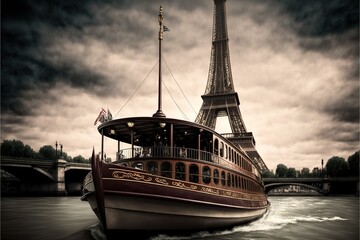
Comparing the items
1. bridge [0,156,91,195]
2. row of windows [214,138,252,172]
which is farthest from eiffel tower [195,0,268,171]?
row of windows [214,138,252,172]

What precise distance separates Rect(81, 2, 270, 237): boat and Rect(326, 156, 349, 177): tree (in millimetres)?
79052

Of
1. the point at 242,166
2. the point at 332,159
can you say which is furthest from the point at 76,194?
the point at 332,159

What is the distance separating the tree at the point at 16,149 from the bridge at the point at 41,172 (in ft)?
115

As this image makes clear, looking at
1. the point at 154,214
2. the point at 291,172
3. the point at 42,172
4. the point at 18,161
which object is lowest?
the point at 291,172

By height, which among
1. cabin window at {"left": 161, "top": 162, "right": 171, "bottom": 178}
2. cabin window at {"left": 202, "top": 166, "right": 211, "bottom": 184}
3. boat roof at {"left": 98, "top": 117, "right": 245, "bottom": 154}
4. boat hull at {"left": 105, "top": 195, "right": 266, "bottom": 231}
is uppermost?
boat roof at {"left": 98, "top": 117, "right": 245, "bottom": 154}

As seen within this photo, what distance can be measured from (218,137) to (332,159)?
3547 inches

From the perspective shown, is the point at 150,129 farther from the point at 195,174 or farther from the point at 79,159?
the point at 79,159

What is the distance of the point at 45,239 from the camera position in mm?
14227

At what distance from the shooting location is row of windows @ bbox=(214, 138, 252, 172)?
1616 centimetres

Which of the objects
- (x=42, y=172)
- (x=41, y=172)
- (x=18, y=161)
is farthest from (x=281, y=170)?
(x=18, y=161)

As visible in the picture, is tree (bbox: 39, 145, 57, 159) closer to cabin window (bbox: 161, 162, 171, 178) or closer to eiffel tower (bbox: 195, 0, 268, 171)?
eiffel tower (bbox: 195, 0, 268, 171)

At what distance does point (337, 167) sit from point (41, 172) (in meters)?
79.1

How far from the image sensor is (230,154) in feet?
57.2

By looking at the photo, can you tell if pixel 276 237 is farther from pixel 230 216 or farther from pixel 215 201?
pixel 215 201
